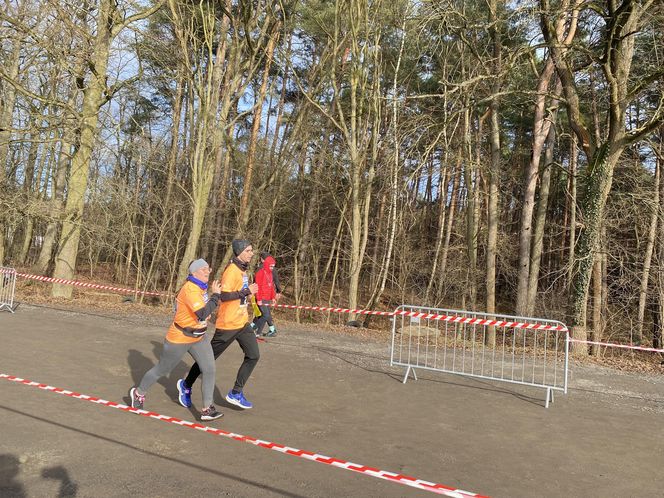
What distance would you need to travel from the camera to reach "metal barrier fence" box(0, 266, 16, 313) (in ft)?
41.4

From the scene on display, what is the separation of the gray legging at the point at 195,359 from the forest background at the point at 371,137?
20.7 ft

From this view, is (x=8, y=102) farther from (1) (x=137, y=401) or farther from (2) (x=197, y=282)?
(2) (x=197, y=282)

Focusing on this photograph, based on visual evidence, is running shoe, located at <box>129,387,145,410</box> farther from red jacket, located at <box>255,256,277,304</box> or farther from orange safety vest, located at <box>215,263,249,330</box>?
red jacket, located at <box>255,256,277,304</box>

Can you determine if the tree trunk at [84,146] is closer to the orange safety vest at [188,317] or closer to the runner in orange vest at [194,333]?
the runner in orange vest at [194,333]

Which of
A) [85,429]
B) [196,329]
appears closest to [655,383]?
[196,329]

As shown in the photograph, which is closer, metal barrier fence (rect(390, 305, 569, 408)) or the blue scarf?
the blue scarf

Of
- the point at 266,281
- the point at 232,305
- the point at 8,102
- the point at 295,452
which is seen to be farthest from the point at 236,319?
the point at 8,102

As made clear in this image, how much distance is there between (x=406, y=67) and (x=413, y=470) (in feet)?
61.1

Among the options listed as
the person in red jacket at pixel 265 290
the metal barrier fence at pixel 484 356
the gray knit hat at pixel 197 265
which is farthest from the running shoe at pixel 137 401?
the person in red jacket at pixel 265 290

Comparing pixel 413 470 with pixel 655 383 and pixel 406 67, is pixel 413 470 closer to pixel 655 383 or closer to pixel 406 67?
pixel 655 383

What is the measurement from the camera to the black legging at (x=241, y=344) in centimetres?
600

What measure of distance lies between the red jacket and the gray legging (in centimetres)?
541

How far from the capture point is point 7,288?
12.7 meters

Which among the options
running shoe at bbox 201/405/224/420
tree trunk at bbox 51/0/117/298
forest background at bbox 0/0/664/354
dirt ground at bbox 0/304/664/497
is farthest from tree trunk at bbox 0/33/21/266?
running shoe at bbox 201/405/224/420
